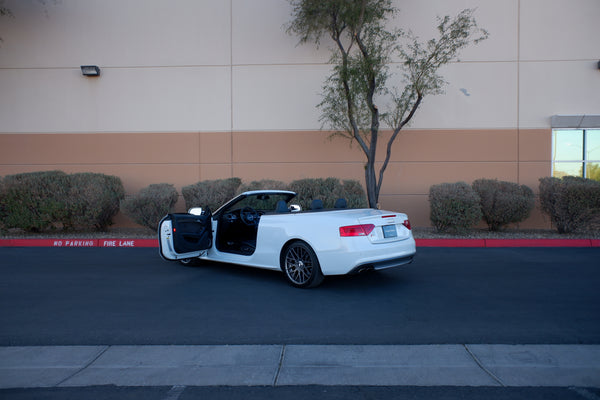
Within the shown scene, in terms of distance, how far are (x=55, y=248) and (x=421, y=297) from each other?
28.8 feet

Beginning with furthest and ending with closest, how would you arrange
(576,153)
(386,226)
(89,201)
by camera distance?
1. (576,153)
2. (89,201)
3. (386,226)

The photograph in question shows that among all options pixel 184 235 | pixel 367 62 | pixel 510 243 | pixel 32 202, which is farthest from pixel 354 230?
pixel 32 202

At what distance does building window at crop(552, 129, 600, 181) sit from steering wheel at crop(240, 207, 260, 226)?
10048 millimetres

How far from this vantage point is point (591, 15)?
1262 cm

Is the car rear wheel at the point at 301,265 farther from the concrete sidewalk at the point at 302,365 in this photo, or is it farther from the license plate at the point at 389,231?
the concrete sidewalk at the point at 302,365

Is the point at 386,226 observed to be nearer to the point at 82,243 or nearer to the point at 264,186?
the point at 264,186

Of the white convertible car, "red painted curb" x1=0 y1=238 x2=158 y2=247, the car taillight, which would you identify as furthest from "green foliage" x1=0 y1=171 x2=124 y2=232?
the car taillight

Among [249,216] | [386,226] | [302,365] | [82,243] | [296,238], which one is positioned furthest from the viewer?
[82,243]

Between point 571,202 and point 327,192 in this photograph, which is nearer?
point 571,202

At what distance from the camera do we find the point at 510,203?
36.1ft

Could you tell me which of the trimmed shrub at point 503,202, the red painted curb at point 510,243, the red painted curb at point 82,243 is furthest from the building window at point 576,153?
the red painted curb at point 82,243

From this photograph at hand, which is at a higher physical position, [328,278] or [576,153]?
[576,153]

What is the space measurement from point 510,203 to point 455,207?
1.53m

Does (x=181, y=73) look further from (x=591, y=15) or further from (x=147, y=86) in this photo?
(x=591, y=15)
